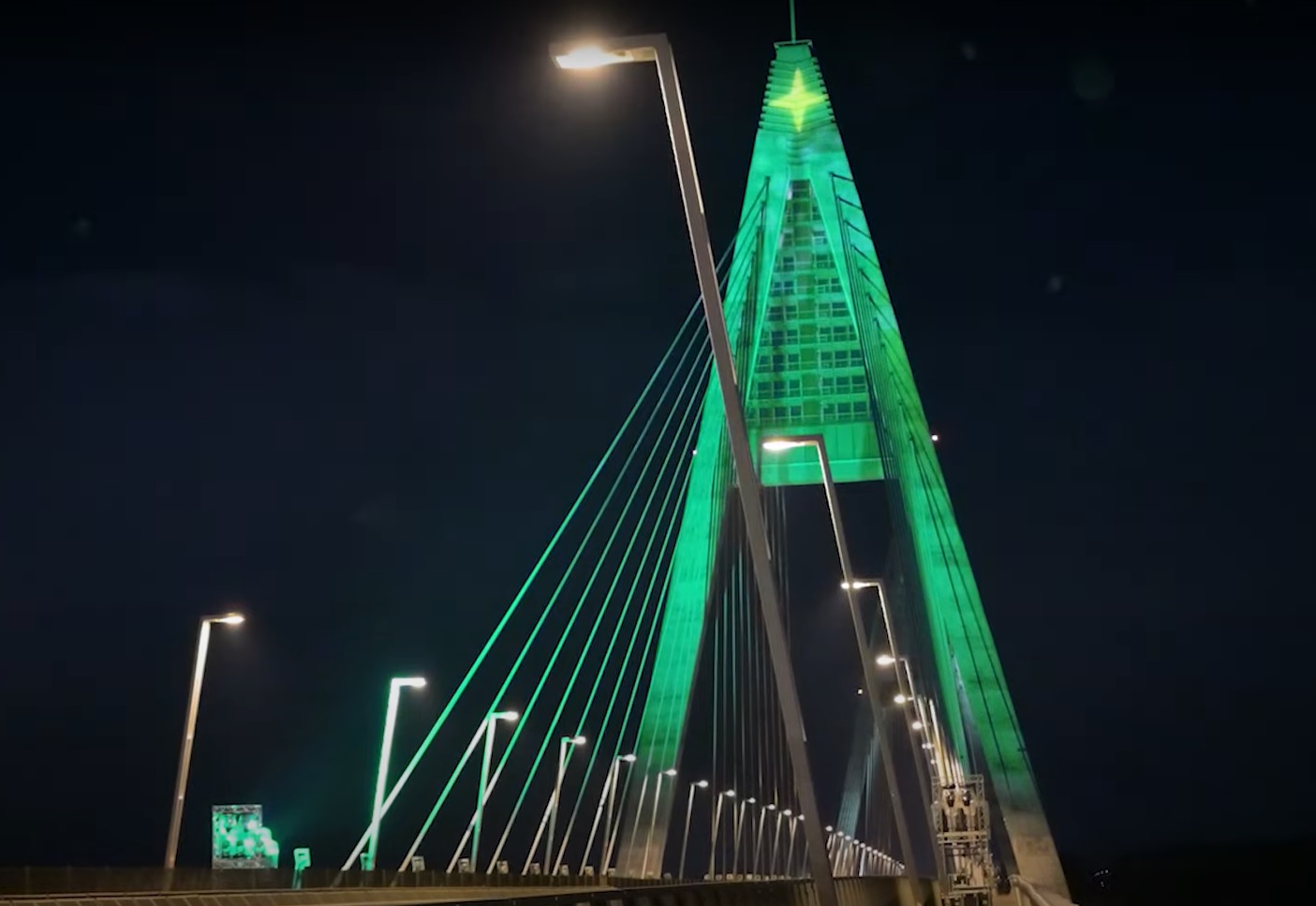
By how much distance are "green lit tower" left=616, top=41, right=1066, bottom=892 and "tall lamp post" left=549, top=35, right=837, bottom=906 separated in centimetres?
2250

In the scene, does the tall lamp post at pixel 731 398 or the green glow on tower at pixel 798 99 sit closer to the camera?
the tall lamp post at pixel 731 398

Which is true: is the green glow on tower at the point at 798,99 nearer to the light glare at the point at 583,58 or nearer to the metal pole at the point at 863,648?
the metal pole at the point at 863,648

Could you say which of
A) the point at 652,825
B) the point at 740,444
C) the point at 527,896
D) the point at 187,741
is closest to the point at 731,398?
the point at 740,444

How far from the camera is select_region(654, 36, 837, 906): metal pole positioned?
12.3 meters

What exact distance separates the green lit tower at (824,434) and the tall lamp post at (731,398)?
22.5 m

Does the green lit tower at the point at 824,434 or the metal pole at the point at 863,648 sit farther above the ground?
the green lit tower at the point at 824,434

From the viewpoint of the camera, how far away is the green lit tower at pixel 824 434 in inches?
1474

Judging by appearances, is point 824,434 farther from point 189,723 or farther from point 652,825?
point 189,723

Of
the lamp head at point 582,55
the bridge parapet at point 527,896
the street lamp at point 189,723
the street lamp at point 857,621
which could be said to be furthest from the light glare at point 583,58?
the street lamp at point 189,723

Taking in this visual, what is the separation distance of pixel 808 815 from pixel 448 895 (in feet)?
58.2

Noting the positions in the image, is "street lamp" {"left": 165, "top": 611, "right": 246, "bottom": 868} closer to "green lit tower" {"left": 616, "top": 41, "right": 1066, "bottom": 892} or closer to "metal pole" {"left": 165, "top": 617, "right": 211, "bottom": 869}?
"metal pole" {"left": 165, "top": 617, "right": 211, "bottom": 869}

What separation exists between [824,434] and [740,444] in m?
27.3

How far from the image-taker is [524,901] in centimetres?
1016

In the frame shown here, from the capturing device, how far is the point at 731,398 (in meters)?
13.2
